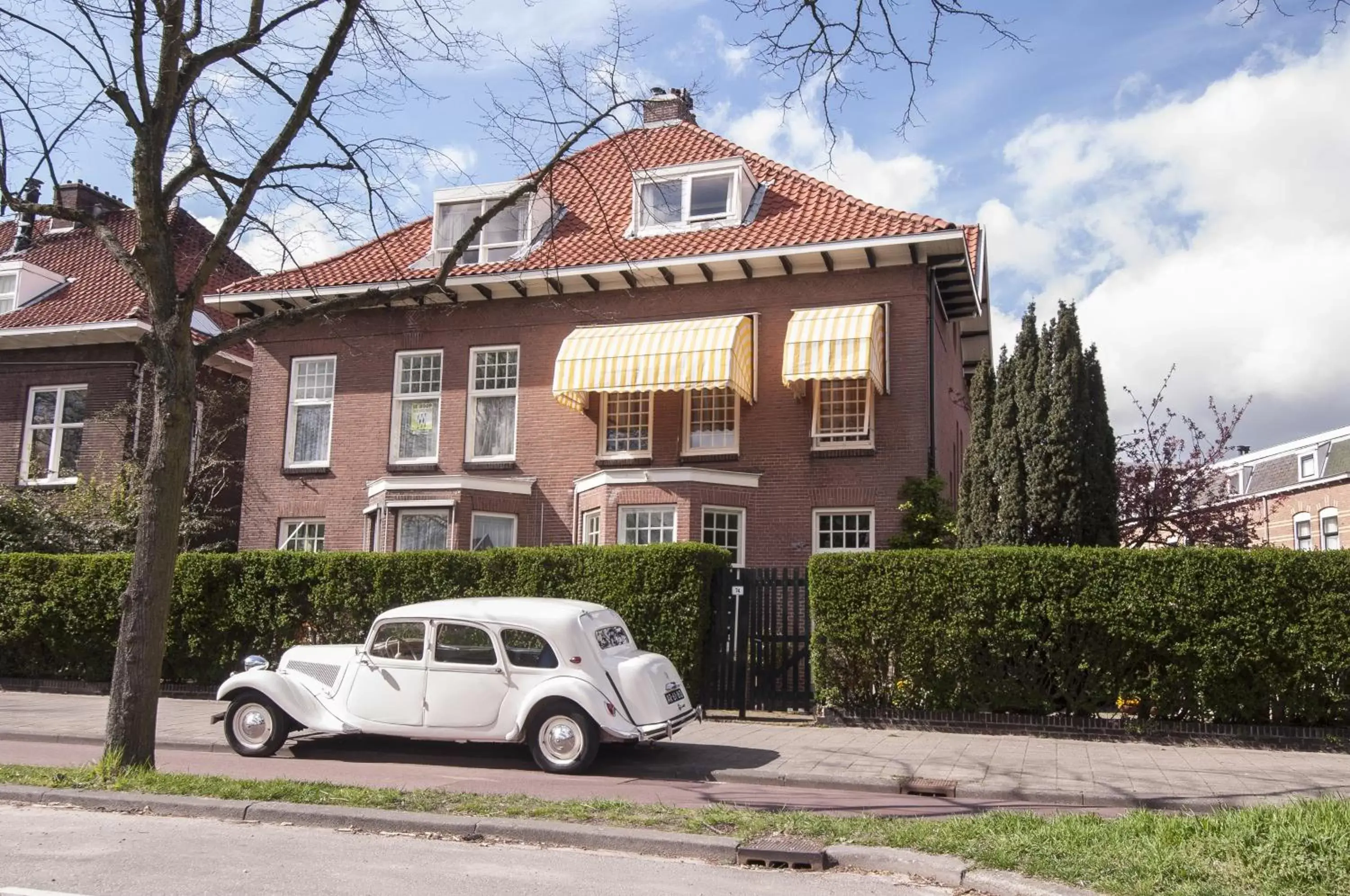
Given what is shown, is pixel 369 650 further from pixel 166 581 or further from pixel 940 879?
pixel 940 879

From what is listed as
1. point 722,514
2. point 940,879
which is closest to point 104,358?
point 722,514

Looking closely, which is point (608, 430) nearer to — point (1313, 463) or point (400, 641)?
point (400, 641)

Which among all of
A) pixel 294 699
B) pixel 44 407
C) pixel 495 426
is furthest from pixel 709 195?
pixel 44 407

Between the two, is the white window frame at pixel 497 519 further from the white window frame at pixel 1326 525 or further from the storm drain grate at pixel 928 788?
the white window frame at pixel 1326 525

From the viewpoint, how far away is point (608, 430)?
21438 mm

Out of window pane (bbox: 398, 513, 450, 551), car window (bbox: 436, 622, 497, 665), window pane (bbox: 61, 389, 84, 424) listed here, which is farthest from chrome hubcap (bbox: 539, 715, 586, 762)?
window pane (bbox: 61, 389, 84, 424)

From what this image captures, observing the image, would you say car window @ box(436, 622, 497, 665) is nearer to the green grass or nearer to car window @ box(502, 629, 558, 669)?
car window @ box(502, 629, 558, 669)

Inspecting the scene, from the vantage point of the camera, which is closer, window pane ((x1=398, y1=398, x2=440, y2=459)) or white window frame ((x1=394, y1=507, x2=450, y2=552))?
white window frame ((x1=394, y1=507, x2=450, y2=552))

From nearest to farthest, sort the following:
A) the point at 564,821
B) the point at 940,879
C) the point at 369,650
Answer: the point at 940,879, the point at 564,821, the point at 369,650

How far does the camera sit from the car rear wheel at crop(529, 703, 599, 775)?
10.4 metres

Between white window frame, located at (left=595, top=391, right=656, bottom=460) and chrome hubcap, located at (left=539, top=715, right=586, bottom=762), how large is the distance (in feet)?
34.7

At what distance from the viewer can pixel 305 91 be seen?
32.8ft

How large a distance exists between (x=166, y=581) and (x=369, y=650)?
95.1 inches

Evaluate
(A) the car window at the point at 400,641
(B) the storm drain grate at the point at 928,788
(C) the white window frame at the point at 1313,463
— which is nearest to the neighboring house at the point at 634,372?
(A) the car window at the point at 400,641
